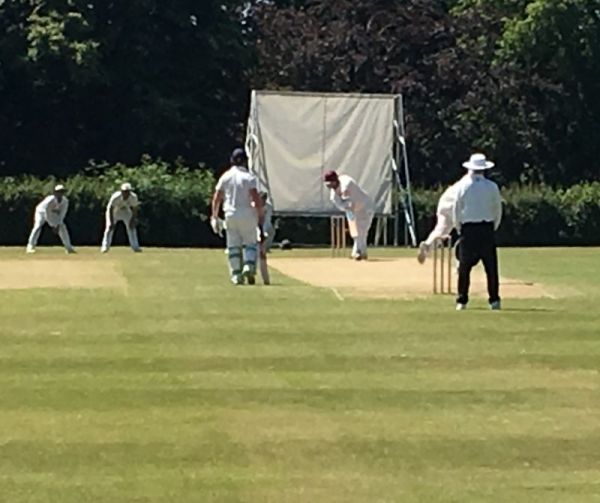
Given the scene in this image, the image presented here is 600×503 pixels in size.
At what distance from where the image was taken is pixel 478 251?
18.7m

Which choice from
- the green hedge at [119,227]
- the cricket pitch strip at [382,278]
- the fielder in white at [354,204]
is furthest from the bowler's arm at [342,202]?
the green hedge at [119,227]

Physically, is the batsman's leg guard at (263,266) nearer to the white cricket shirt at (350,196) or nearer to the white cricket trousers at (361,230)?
the white cricket shirt at (350,196)

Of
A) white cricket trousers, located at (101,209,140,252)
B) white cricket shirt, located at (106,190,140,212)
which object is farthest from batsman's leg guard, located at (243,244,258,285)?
white cricket shirt, located at (106,190,140,212)

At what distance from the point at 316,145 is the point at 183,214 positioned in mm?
6872

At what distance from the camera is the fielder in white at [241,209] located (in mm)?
22484

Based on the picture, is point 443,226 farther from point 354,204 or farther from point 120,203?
point 120,203

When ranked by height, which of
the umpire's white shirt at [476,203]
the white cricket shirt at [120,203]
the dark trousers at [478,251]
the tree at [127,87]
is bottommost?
the dark trousers at [478,251]

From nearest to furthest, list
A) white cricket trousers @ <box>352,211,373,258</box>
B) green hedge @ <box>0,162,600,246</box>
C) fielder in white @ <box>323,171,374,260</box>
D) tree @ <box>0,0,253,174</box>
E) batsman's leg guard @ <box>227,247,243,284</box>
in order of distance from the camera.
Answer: batsman's leg guard @ <box>227,247,243,284</box>
fielder in white @ <box>323,171,374,260</box>
white cricket trousers @ <box>352,211,373,258</box>
green hedge @ <box>0,162,600,246</box>
tree @ <box>0,0,253,174</box>

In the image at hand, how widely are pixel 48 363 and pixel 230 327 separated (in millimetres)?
3190

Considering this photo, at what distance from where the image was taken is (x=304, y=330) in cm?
1638

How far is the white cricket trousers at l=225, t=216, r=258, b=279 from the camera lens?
73.9ft

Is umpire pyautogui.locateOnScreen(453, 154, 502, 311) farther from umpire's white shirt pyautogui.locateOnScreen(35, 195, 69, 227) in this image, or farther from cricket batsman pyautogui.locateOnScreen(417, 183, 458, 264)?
umpire's white shirt pyautogui.locateOnScreen(35, 195, 69, 227)

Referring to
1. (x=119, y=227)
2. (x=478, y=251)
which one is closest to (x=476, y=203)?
(x=478, y=251)

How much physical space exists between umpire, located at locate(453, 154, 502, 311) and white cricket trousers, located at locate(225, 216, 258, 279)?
4.40m
